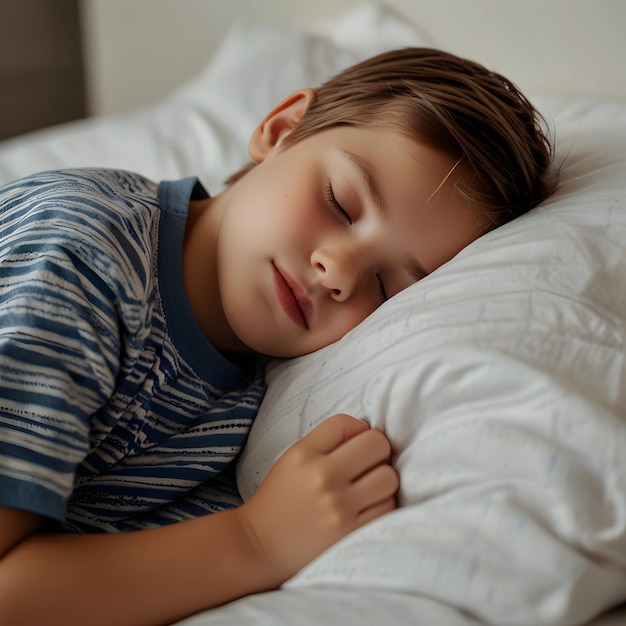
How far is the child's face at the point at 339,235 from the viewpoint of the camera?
835 millimetres

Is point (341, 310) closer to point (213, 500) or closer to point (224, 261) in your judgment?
point (224, 261)

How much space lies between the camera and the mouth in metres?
0.85

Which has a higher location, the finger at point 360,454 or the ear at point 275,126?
the ear at point 275,126

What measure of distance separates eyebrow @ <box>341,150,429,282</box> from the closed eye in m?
0.03

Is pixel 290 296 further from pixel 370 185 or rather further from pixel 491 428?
pixel 491 428

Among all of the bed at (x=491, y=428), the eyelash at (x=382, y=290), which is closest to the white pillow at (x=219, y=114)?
the eyelash at (x=382, y=290)

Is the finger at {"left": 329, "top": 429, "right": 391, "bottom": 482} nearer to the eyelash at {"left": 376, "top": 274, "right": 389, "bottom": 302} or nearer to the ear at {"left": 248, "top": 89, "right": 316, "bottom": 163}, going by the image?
the eyelash at {"left": 376, "top": 274, "right": 389, "bottom": 302}

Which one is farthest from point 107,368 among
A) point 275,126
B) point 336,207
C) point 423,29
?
point 423,29

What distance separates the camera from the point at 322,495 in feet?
2.23

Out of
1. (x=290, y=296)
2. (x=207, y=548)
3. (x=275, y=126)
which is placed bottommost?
(x=207, y=548)

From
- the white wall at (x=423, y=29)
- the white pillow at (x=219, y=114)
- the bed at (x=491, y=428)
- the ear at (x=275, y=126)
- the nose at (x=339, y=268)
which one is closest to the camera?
the bed at (x=491, y=428)

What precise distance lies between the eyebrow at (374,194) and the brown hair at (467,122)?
0.19ft

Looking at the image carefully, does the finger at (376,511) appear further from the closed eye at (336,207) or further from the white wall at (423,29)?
the white wall at (423,29)

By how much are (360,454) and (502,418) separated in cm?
12
